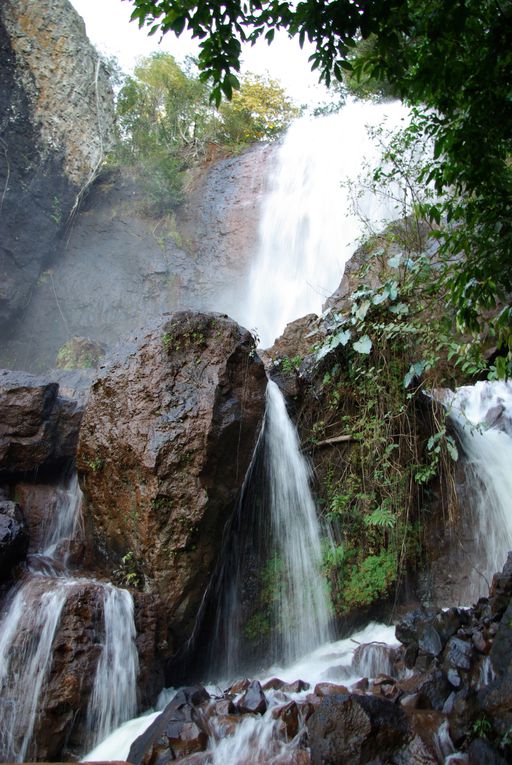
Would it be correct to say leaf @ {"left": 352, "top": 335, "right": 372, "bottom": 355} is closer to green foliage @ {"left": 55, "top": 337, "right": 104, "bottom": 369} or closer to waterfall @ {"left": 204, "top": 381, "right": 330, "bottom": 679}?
waterfall @ {"left": 204, "top": 381, "right": 330, "bottom": 679}

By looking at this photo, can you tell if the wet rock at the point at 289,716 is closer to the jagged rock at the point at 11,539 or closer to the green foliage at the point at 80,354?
the jagged rock at the point at 11,539

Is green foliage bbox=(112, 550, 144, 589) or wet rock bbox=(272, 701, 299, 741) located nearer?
wet rock bbox=(272, 701, 299, 741)

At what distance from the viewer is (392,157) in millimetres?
6965

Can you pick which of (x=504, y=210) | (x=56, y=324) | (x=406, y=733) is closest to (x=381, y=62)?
(x=504, y=210)

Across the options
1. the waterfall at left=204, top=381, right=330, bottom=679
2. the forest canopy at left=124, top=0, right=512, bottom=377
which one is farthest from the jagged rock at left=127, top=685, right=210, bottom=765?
the forest canopy at left=124, top=0, right=512, bottom=377

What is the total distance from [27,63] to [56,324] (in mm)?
6425

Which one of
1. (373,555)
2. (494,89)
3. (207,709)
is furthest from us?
(373,555)

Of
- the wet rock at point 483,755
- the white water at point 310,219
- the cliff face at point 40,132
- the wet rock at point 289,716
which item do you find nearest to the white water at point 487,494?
the wet rock at point 483,755

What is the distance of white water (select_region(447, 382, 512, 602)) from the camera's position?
250 inches

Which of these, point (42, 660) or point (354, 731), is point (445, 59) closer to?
point (354, 731)

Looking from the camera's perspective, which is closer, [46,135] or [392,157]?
[392,157]

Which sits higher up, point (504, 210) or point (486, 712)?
point (504, 210)

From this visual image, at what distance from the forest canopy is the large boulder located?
9.99 ft

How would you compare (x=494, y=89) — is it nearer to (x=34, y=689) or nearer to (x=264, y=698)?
(x=264, y=698)
